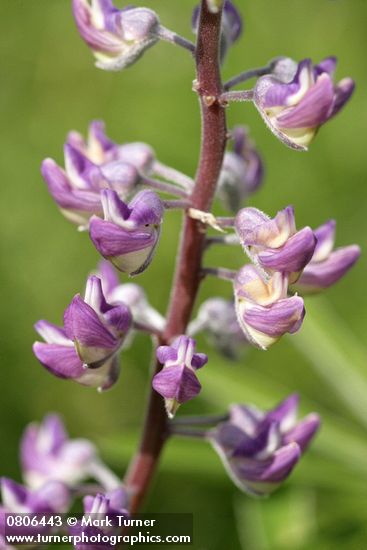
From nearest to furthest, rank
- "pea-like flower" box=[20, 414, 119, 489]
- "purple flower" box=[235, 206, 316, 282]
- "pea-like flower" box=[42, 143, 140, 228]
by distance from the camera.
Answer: "purple flower" box=[235, 206, 316, 282] → "pea-like flower" box=[42, 143, 140, 228] → "pea-like flower" box=[20, 414, 119, 489]

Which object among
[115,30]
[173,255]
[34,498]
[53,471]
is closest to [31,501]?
[34,498]

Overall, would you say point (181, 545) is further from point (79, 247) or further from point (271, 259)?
point (79, 247)

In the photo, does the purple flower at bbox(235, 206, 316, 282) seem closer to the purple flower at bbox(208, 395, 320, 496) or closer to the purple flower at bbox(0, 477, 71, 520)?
the purple flower at bbox(208, 395, 320, 496)

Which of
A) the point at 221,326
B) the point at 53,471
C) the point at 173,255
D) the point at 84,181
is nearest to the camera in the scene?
the point at 84,181

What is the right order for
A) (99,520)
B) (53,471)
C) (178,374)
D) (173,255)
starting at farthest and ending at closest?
(173,255) < (53,471) < (99,520) < (178,374)

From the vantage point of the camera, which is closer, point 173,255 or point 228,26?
point 228,26

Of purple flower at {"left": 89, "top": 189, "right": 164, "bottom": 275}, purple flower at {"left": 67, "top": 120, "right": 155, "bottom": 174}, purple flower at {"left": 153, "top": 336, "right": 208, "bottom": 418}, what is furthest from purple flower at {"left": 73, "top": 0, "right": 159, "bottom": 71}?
purple flower at {"left": 153, "top": 336, "right": 208, "bottom": 418}

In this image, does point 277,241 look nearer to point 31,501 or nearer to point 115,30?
point 115,30

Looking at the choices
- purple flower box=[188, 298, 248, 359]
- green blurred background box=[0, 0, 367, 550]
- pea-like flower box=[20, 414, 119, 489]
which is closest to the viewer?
purple flower box=[188, 298, 248, 359]

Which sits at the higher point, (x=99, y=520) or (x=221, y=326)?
(x=221, y=326)
